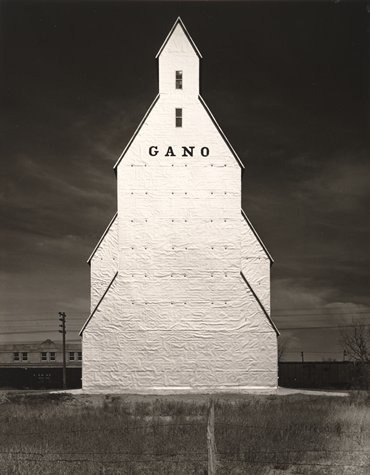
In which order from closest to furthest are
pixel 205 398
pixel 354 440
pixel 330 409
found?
1. pixel 354 440
2. pixel 330 409
3. pixel 205 398

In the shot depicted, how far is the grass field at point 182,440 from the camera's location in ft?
43.2

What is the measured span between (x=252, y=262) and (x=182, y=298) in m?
5.65

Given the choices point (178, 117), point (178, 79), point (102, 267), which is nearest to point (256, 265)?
point (102, 267)

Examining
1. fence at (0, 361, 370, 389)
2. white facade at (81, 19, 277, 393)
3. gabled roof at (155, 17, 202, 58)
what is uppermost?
gabled roof at (155, 17, 202, 58)

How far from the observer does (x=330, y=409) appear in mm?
23328

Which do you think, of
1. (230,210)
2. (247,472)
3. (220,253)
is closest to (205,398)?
(220,253)

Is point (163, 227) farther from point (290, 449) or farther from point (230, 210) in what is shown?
point (290, 449)

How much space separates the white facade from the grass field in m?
7.97

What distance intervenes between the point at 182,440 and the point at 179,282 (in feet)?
57.3

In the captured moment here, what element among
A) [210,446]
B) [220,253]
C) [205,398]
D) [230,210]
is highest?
[230,210]

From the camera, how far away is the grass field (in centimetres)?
1316

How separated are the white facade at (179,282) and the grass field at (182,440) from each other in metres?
7.97

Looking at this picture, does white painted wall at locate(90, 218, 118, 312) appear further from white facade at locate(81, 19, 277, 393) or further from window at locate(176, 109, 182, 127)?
window at locate(176, 109, 182, 127)

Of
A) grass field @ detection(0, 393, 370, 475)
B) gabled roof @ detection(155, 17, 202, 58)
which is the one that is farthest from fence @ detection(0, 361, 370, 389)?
grass field @ detection(0, 393, 370, 475)
